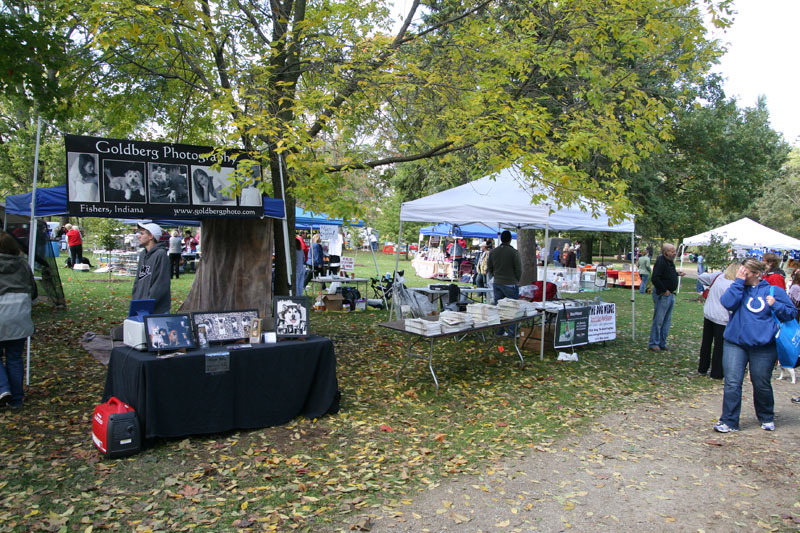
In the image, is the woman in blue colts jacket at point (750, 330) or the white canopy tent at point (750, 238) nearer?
the woman in blue colts jacket at point (750, 330)

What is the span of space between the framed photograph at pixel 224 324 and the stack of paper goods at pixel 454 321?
8.05 ft

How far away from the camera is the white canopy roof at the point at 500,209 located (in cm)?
790

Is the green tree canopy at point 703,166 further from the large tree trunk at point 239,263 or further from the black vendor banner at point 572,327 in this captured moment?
the large tree trunk at point 239,263

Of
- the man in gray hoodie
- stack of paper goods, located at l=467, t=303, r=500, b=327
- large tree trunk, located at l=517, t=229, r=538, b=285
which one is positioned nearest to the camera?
the man in gray hoodie

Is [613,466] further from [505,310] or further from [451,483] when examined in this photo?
[505,310]

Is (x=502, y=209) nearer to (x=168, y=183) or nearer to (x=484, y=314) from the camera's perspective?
(x=484, y=314)

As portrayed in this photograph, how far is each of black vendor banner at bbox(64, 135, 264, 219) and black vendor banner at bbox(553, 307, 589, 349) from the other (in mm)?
4947

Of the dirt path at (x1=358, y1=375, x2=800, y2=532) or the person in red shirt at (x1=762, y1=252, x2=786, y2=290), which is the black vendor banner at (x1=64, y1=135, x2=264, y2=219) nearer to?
the dirt path at (x1=358, y1=375, x2=800, y2=532)

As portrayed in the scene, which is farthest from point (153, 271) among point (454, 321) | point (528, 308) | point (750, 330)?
point (750, 330)

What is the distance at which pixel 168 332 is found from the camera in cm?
450

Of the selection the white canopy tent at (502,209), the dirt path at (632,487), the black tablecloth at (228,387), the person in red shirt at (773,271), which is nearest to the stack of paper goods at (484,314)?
the white canopy tent at (502,209)

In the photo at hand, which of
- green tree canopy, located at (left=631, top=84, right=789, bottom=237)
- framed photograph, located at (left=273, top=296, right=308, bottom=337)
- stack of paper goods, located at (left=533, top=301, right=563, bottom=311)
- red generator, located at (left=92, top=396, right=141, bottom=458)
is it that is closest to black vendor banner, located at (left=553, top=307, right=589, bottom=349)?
stack of paper goods, located at (left=533, top=301, right=563, bottom=311)

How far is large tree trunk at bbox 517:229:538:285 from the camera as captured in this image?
48.7 feet

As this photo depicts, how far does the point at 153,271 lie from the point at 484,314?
403 centimetres
